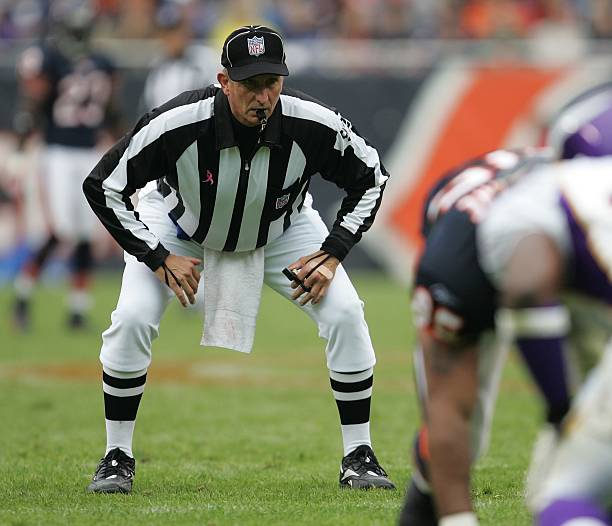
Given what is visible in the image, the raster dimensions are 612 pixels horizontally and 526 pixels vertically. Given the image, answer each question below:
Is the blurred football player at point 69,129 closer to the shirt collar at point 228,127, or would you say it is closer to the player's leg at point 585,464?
the shirt collar at point 228,127

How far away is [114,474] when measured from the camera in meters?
5.05

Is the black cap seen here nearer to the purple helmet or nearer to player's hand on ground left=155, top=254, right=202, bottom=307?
player's hand on ground left=155, top=254, right=202, bottom=307

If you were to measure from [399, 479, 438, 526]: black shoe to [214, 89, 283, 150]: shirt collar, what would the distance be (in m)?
1.87

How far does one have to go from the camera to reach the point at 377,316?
11.7 meters

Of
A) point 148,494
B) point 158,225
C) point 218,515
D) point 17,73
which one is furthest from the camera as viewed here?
point 17,73

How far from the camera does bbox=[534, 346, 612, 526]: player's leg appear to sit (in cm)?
281

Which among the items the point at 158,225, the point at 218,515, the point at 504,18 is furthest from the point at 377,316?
the point at 218,515

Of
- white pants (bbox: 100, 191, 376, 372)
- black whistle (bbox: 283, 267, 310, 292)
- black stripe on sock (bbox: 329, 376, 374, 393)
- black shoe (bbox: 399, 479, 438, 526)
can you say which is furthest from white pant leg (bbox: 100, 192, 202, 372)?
black shoe (bbox: 399, 479, 438, 526)

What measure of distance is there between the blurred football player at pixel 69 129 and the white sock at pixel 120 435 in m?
5.68

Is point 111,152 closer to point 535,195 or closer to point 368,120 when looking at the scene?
point 535,195

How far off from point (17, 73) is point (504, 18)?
5.85m

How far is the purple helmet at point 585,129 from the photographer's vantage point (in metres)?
3.05

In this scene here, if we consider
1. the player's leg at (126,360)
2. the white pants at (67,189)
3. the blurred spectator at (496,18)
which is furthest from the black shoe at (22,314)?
the blurred spectator at (496,18)

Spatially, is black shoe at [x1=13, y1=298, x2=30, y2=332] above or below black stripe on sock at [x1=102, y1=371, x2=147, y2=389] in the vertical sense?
above
